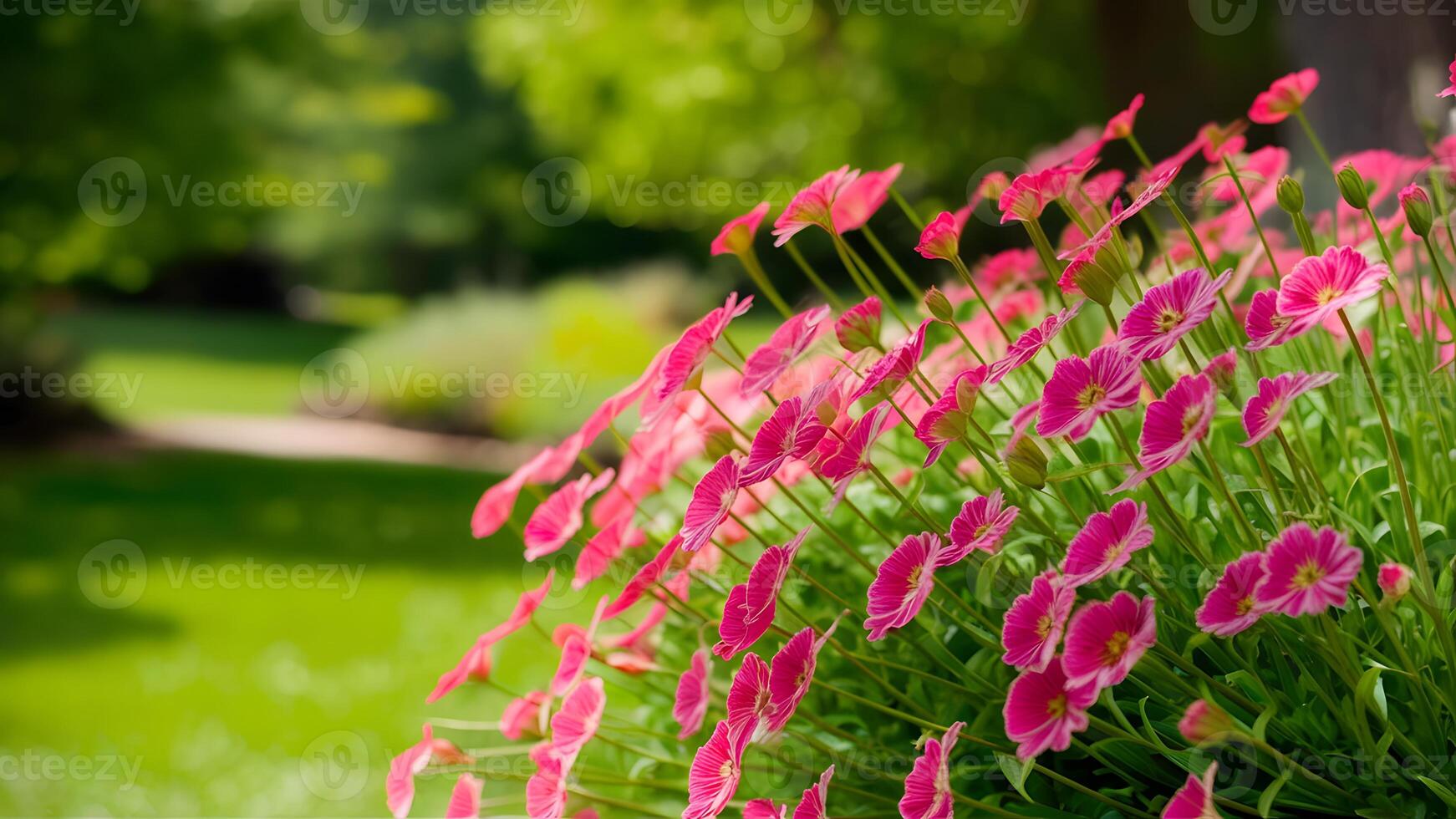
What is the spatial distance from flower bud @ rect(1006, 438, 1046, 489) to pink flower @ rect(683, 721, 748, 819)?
1.00ft

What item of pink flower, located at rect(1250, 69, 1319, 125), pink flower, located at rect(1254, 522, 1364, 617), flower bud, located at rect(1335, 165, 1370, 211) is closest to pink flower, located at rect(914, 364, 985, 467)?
pink flower, located at rect(1254, 522, 1364, 617)

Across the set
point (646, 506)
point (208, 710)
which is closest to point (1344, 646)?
point (646, 506)

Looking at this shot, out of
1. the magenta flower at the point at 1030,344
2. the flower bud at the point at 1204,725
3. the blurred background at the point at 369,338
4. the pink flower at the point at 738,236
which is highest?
the blurred background at the point at 369,338

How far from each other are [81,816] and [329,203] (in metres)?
24.4

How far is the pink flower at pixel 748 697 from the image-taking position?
977mm

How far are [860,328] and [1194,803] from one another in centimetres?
42

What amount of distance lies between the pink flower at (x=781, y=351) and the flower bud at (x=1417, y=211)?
44 cm

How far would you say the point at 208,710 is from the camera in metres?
4.57

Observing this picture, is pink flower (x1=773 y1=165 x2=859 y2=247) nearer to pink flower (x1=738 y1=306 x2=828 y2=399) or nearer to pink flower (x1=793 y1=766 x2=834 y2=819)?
pink flower (x1=738 y1=306 x2=828 y2=399)

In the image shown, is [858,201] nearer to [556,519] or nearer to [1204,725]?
[556,519]

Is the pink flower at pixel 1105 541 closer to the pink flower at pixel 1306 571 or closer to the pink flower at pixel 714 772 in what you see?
the pink flower at pixel 1306 571

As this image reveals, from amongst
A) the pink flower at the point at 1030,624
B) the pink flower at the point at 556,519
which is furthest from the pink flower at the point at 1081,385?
the pink flower at the point at 556,519

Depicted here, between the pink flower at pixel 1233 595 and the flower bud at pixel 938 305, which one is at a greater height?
the flower bud at pixel 938 305

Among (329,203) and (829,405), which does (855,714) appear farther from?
(329,203)
